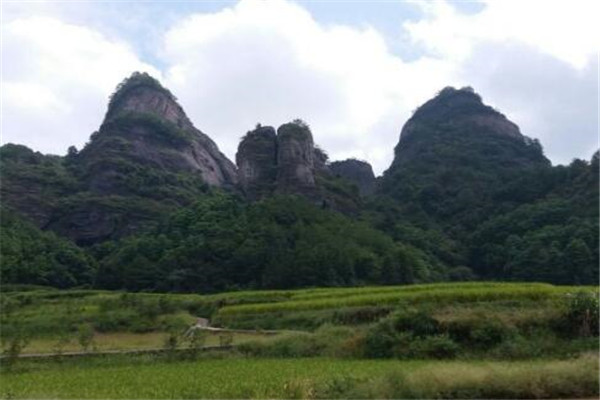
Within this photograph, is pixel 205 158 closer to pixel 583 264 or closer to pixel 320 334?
pixel 583 264

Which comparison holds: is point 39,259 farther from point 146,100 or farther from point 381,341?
point 146,100

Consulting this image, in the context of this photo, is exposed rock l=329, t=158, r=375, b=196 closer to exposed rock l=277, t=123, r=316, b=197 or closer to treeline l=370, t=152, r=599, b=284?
treeline l=370, t=152, r=599, b=284

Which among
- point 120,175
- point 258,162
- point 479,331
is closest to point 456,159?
point 258,162

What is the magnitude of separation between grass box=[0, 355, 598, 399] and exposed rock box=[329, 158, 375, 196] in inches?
3262

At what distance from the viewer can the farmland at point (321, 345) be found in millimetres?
14008

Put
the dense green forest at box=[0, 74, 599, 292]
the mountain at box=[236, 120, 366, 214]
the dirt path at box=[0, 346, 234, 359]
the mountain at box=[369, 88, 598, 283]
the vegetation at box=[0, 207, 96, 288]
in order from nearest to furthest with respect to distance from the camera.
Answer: the dirt path at box=[0, 346, 234, 359]
the dense green forest at box=[0, 74, 599, 292]
the vegetation at box=[0, 207, 96, 288]
the mountain at box=[369, 88, 598, 283]
the mountain at box=[236, 120, 366, 214]

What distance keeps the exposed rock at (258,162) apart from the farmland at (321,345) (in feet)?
120

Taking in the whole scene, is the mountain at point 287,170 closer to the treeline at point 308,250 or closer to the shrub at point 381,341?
the treeline at point 308,250

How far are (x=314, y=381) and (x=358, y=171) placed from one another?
91503 mm

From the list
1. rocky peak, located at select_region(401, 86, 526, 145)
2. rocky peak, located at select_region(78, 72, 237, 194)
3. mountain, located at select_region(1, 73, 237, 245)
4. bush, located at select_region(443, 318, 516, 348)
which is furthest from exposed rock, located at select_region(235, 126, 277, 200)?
bush, located at select_region(443, 318, 516, 348)

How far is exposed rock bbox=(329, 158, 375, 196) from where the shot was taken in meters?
104

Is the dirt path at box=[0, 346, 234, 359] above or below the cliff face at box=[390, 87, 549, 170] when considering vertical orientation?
below

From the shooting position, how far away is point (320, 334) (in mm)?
24766

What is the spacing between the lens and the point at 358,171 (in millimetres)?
105812
